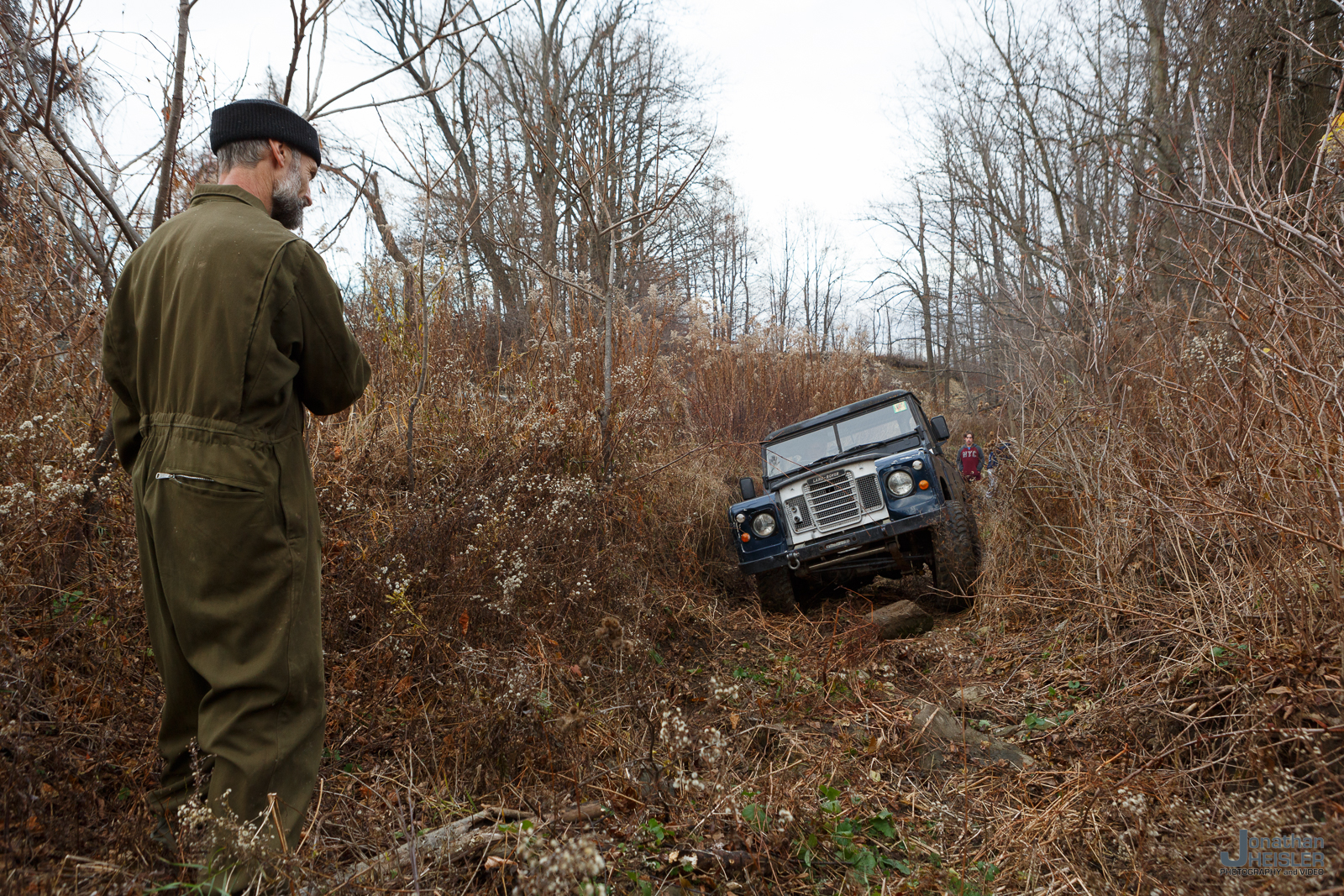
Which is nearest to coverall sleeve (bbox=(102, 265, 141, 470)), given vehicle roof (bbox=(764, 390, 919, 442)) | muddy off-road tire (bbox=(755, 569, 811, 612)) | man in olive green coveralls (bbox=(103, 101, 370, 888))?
man in olive green coveralls (bbox=(103, 101, 370, 888))

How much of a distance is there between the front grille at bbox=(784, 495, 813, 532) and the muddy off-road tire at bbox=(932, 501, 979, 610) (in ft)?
2.99

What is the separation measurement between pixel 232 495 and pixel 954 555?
4.46m

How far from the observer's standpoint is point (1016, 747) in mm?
3033

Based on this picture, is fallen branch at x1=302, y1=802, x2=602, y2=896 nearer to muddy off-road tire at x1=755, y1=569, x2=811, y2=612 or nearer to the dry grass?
the dry grass

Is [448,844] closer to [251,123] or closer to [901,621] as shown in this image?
[251,123]

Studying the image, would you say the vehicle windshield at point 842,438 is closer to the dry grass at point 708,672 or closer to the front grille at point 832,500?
the front grille at point 832,500

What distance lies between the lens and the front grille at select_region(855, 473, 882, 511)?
5.23 m

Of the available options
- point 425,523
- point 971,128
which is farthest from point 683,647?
point 971,128

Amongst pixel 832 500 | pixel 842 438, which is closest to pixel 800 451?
pixel 842 438

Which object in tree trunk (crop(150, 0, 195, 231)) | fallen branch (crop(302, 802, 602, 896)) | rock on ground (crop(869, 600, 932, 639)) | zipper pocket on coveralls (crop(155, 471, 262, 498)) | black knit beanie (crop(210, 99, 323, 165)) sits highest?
Answer: tree trunk (crop(150, 0, 195, 231))

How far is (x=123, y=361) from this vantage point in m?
1.94

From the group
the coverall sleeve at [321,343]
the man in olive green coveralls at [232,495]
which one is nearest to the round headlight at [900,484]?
the coverall sleeve at [321,343]

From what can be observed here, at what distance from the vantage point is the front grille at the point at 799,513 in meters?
5.48

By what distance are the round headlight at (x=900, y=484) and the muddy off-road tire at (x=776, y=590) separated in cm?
97
